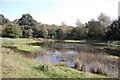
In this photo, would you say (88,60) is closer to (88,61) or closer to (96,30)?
(88,61)

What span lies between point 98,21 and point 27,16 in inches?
2074

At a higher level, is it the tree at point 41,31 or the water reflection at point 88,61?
the tree at point 41,31

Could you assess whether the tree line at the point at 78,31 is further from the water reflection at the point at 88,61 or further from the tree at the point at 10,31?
the water reflection at the point at 88,61

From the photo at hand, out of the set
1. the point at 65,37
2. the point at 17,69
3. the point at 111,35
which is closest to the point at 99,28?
the point at 111,35

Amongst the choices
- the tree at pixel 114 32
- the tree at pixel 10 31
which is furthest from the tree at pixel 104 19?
the tree at pixel 10 31

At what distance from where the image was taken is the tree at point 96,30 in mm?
82562

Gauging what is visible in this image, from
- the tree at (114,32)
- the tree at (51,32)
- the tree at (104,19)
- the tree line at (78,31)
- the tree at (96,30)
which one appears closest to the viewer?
the tree at (114,32)

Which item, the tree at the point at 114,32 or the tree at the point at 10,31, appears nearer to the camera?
the tree at the point at 114,32

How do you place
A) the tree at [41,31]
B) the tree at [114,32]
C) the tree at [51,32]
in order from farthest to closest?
the tree at [51,32], the tree at [41,31], the tree at [114,32]

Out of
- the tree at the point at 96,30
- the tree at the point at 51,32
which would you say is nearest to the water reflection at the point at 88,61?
the tree at the point at 96,30

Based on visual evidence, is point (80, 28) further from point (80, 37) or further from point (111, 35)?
point (111, 35)

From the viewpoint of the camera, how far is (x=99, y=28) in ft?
275

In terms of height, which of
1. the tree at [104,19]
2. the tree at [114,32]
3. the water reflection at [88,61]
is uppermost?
the tree at [104,19]

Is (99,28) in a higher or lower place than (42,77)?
higher
